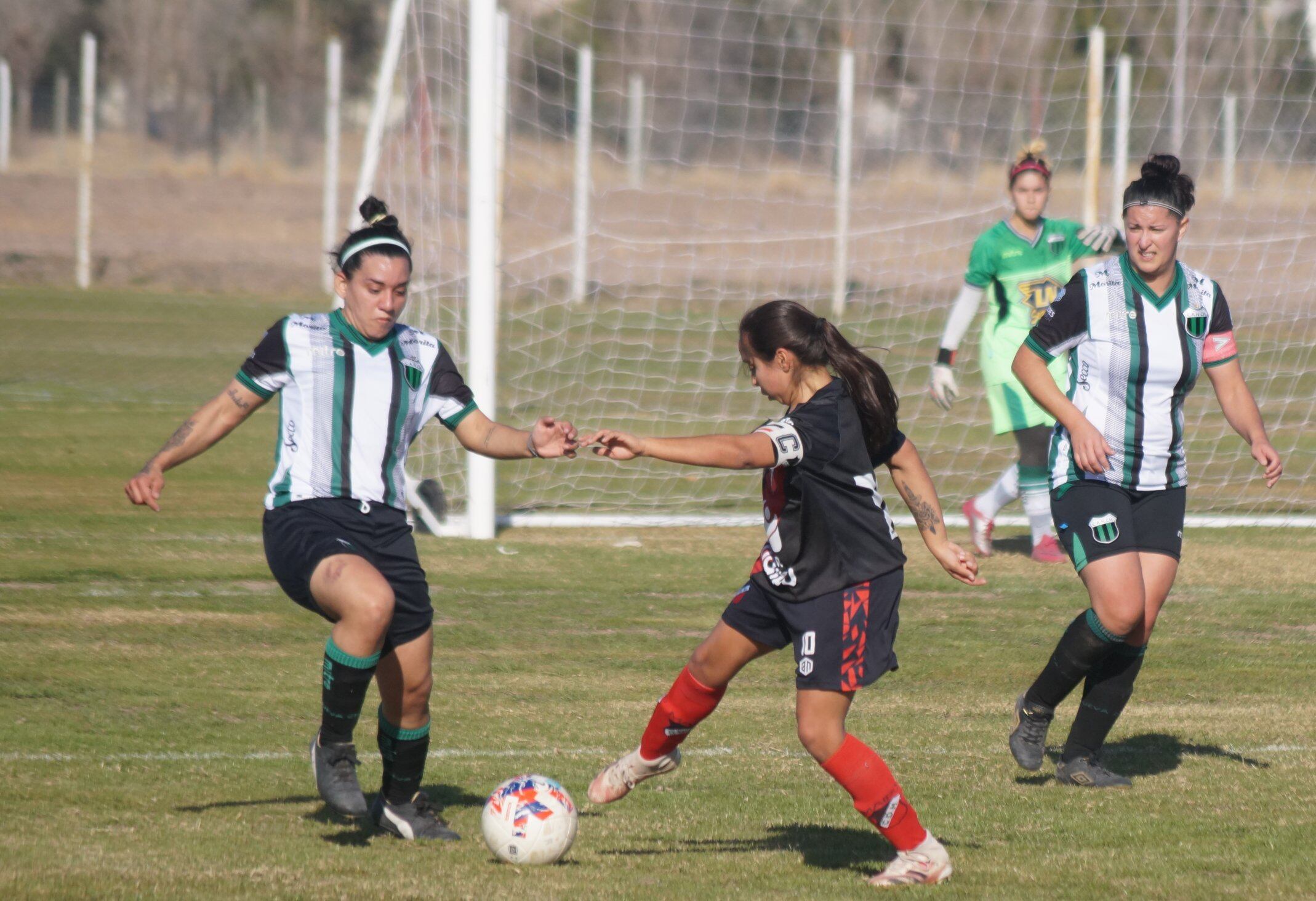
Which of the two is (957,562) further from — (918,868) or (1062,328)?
(1062,328)

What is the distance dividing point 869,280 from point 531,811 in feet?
47.7

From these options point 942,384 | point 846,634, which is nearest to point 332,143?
point 942,384

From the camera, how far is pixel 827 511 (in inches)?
181

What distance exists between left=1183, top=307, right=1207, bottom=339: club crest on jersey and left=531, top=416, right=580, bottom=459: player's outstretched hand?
2272 millimetres

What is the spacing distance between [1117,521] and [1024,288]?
13.8ft

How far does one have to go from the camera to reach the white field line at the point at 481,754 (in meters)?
5.55

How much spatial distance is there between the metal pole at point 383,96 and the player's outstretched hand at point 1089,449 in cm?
632

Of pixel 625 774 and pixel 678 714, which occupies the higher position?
pixel 678 714

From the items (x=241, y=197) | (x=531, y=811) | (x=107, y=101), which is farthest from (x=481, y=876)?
(x=107, y=101)

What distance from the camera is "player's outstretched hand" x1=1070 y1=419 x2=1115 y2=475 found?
212 inches

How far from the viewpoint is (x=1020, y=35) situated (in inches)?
581

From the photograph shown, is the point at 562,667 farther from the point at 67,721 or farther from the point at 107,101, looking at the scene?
the point at 107,101

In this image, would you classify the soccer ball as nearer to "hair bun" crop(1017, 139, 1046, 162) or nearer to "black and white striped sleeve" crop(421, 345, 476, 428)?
"black and white striped sleeve" crop(421, 345, 476, 428)

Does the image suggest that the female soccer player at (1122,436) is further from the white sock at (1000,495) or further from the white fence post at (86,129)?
the white fence post at (86,129)
